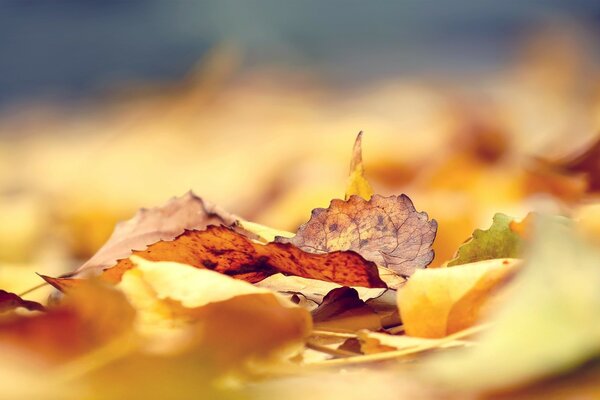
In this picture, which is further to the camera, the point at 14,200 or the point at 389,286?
the point at 14,200

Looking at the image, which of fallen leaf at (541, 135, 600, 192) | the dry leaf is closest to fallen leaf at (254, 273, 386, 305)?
the dry leaf

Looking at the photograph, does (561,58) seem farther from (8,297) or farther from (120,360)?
(120,360)

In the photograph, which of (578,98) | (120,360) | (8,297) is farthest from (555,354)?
(578,98)

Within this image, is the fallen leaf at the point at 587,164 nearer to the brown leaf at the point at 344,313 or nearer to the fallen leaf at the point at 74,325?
the brown leaf at the point at 344,313

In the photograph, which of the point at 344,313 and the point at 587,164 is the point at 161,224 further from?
the point at 587,164

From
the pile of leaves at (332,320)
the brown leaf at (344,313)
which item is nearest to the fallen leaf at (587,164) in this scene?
the pile of leaves at (332,320)

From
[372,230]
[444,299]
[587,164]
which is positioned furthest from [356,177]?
[587,164]
